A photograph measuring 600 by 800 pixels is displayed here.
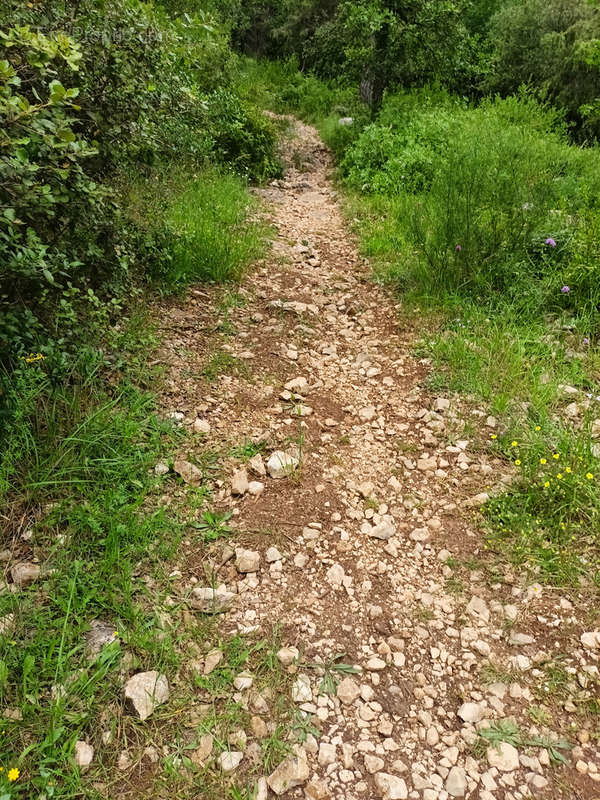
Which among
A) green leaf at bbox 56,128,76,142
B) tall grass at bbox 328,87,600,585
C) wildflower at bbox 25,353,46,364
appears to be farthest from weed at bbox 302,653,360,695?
green leaf at bbox 56,128,76,142

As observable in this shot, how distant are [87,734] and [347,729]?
1.07m

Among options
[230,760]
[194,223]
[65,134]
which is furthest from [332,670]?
[194,223]

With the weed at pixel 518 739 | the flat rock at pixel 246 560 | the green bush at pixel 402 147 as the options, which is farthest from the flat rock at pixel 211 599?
the green bush at pixel 402 147

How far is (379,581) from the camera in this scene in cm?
294

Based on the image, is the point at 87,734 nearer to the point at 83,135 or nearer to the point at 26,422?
the point at 26,422

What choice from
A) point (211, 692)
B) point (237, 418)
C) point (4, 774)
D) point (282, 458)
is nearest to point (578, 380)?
point (282, 458)

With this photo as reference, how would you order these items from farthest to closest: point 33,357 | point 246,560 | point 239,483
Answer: point 239,483, point 33,357, point 246,560

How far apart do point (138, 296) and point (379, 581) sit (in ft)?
10.6

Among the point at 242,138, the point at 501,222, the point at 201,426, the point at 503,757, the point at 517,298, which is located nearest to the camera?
the point at 503,757

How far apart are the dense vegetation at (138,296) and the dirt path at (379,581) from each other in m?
0.32

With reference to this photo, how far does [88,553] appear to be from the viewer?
2.74m

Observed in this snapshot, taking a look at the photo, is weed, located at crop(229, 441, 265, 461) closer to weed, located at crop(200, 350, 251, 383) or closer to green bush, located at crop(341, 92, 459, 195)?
weed, located at crop(200, 350, 251, 383)

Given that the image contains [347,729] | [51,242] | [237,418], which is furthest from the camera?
[237,418]

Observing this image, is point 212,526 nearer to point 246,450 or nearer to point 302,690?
point 246,450
